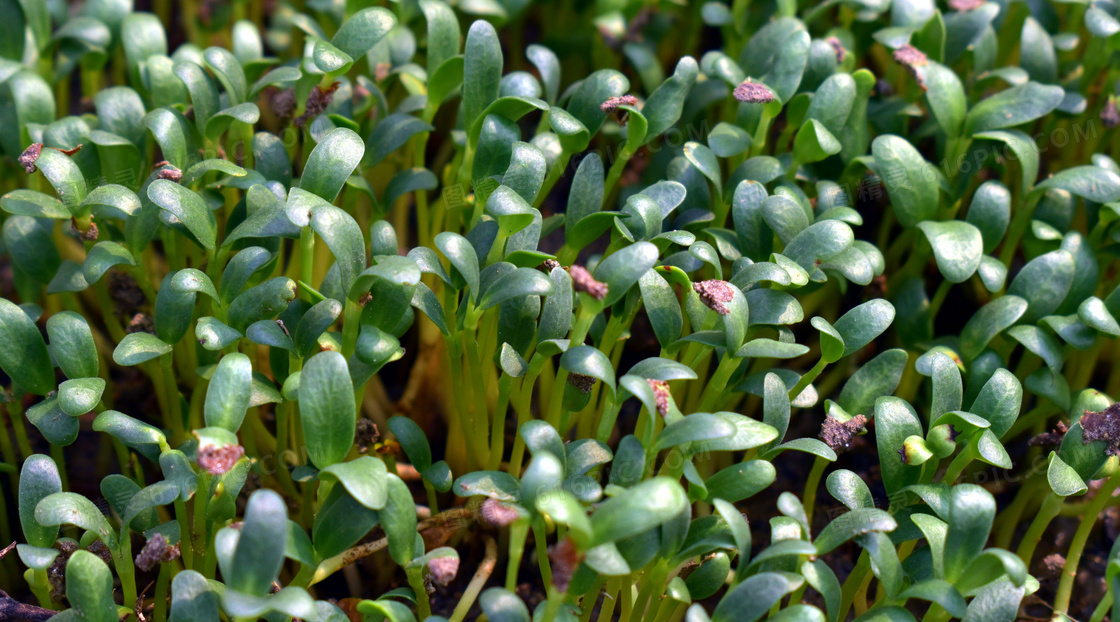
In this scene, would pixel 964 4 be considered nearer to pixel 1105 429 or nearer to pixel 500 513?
pixel 1105 429

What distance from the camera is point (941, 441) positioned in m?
0.93

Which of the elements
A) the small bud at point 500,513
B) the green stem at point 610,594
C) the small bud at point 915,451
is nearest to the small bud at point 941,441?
the small bud at point 915,451

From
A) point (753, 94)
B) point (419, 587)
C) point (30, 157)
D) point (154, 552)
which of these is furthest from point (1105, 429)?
point (30, 157)

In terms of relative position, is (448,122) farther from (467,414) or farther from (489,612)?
(489,612)

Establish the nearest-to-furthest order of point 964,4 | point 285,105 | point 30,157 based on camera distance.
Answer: point 30,157
point 285,105
point 964,4

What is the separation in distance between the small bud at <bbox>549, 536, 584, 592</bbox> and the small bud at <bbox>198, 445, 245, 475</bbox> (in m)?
0.33

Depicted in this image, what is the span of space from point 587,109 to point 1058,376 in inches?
29.9

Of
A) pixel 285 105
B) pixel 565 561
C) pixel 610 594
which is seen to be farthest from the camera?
pixel 285 105

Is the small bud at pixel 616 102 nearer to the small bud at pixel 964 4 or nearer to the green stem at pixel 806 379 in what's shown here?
the green stem at pixel 806 379

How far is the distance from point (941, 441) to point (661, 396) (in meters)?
0.33

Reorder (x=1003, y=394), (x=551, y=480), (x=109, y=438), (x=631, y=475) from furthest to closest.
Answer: (x=109, y=438) < (x=1003, y=394) < (x=631, y=475) < (x=551, y=480)

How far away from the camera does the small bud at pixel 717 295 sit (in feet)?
3.02

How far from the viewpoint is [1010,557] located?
0.79 meters

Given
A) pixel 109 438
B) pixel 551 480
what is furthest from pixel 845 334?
pixel 109 438
